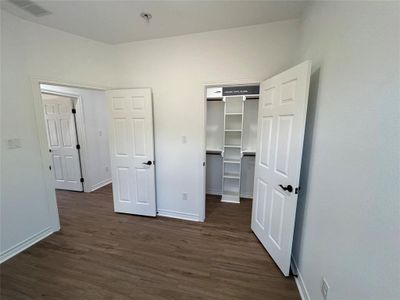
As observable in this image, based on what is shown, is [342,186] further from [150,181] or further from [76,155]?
[76,155]

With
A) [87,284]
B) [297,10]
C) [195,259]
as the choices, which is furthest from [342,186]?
[87,284]

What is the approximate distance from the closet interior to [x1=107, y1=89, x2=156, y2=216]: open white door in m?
1.43

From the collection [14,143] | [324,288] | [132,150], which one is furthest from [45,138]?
[324,288]

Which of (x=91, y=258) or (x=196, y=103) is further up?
(x=196, y=103)

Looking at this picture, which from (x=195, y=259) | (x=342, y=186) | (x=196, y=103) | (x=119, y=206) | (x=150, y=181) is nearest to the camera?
(x=342, y=186)

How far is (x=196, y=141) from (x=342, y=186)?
1.84 m

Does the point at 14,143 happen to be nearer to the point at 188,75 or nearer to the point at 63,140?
the point at 63,140

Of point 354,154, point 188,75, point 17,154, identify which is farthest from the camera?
point 188,75

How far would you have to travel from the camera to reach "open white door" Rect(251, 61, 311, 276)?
160 centimetres

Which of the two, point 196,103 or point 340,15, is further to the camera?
point 196,103

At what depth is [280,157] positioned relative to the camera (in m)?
1.86

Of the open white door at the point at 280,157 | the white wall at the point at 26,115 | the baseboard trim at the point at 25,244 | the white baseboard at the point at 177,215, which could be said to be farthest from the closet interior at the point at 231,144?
the baseboard trim at the point at 25,244

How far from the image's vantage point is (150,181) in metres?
2.86

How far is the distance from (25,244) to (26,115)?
164 centimetres
